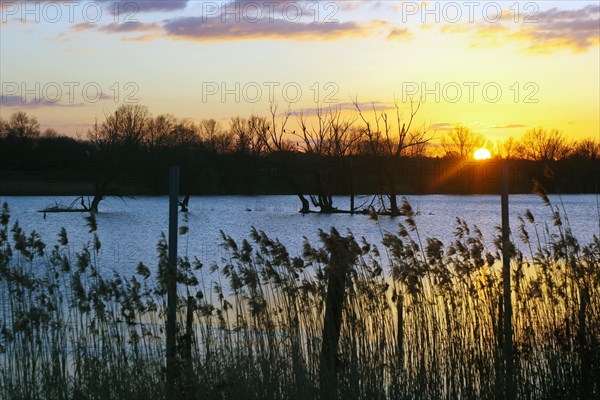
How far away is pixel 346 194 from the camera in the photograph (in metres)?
105

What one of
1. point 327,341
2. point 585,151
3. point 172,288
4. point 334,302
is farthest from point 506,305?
point 585,151

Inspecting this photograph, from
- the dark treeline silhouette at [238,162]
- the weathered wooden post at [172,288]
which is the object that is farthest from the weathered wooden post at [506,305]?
the dark treeline silhouette at [238,162]

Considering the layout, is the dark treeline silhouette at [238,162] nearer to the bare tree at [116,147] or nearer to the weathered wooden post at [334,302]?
the bare tree at [116,147]

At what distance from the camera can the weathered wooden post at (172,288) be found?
6.99 m

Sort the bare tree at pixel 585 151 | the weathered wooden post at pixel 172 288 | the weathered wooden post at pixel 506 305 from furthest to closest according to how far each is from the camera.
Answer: the bare tree at pixel 585 151 < the weathered wooden post at pixel 506 305 < the weathered wooden post at pixel 172 288

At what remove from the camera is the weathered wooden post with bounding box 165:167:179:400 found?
6.99 metres

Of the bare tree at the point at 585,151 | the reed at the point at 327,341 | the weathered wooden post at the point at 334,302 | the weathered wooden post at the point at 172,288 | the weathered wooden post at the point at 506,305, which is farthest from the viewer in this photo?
the bare tree at the point at 585,151

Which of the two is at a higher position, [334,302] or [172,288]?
[172,288]

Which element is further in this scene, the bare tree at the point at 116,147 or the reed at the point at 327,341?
the bare tree at the point at 116,147

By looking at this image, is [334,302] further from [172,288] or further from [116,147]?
[116,147]

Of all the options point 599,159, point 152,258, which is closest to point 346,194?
point 599,159

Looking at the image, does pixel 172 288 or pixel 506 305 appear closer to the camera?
pixel 172 288

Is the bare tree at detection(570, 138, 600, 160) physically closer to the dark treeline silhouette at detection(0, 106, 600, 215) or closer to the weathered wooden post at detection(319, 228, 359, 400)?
the dark treeline silhouette at detection(0, 106, 600, 215)

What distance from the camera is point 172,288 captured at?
23.0 feet
